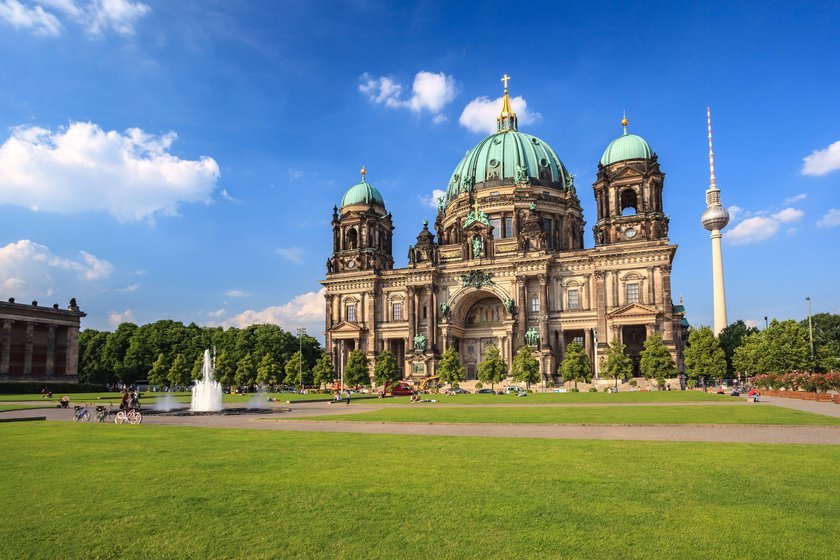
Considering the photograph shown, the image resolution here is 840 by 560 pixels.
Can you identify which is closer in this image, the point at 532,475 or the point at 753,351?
the point at 532,475

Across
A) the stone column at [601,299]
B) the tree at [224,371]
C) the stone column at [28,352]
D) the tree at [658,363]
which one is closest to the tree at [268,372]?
the tree at [224,371]

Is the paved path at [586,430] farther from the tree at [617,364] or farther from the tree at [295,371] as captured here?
the tree at [295,371]

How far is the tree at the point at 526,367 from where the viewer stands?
73.9m

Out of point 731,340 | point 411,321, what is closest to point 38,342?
point 411,321

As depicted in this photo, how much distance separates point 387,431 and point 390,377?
61.0m

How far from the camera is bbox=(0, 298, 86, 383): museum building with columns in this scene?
3244 inches

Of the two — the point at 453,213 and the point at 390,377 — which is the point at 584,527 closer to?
the point at 390,377

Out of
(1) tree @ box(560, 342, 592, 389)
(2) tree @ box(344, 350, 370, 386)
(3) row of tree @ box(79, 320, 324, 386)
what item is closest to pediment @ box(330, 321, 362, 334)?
(3) row of tree @ box(79, 320, 324, 386)

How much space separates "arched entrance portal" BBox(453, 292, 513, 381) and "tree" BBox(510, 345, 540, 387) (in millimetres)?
12785

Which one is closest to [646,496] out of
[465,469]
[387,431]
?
[465,469]

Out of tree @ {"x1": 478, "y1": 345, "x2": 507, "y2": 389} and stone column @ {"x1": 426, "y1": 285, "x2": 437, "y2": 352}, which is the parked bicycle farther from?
stone column @ {"x1": 426, "y1": 285, "x2": 437, "y2": 352}

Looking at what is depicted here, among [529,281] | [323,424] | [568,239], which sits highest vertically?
[568,239]

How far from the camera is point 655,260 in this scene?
78.9 metres

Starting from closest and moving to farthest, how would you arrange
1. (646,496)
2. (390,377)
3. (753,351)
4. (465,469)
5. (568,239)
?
(646,496)
(465,469)
(753,351)
(390,377)
(568,239)
